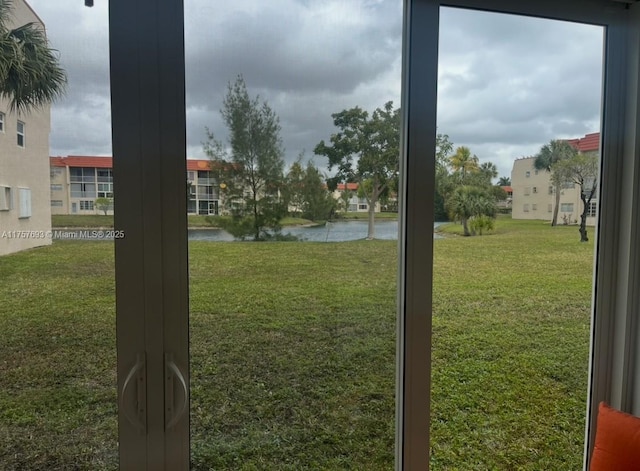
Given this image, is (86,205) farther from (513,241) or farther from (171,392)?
(513,241)

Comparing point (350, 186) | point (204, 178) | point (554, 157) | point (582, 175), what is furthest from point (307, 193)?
point (582, 175)

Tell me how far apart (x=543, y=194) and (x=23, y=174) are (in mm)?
1578

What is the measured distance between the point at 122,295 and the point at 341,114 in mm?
799

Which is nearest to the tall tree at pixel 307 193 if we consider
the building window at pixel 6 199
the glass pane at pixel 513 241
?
the glass pane at pixel 513 241

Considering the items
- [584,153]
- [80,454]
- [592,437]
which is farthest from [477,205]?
[80,454]

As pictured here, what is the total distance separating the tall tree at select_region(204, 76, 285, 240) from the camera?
3.59 ft

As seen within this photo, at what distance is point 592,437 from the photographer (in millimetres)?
1389

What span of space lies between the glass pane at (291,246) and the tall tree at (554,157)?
55 centimetres

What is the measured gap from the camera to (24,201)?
996 millimetres

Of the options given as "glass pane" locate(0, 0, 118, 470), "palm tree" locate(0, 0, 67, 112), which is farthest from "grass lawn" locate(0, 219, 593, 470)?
"palm tree" locate(0, 0, 67, 112)

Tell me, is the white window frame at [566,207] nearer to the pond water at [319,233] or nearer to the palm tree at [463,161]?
the palm tree at [463,161]

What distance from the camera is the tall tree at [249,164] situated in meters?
1.09

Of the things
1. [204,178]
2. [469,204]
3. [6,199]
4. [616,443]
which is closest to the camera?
[6,199]

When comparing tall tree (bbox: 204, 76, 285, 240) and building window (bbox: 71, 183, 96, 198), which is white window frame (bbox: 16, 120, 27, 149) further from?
tall tree (bbox: 204, 76, 285, 240)
